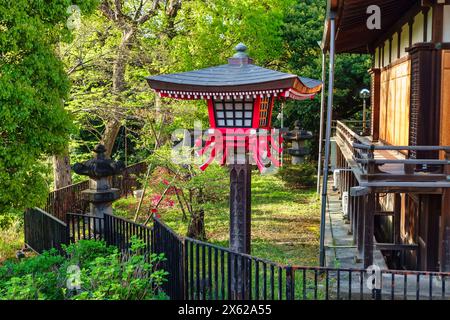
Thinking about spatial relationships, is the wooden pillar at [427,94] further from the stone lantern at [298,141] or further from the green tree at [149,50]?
the green tree at [149,50]

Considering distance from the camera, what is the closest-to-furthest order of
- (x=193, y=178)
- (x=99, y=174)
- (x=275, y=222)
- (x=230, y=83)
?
(x=230, y=83), (x=99, y=174), (x=193, y=178), (x=275, y=222)

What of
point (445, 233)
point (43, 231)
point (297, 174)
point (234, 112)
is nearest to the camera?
point (234, 112)

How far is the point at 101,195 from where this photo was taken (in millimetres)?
Answer: 13953

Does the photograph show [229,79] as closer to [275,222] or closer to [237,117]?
[237,117]

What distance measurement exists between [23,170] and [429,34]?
8361mm

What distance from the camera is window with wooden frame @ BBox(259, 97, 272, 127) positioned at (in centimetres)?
990

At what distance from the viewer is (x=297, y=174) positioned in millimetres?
28031

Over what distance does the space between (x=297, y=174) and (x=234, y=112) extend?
61.0ft

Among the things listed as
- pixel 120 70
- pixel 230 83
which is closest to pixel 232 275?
pixel 230 83

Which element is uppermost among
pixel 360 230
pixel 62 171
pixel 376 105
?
pixel 376 105

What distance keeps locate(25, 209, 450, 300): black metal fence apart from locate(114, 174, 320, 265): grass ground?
10.4 ft

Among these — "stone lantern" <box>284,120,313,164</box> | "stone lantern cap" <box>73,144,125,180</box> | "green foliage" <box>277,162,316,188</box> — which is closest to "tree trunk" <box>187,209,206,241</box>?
"stone lantern cap" <box>73,144,125,180</box>
